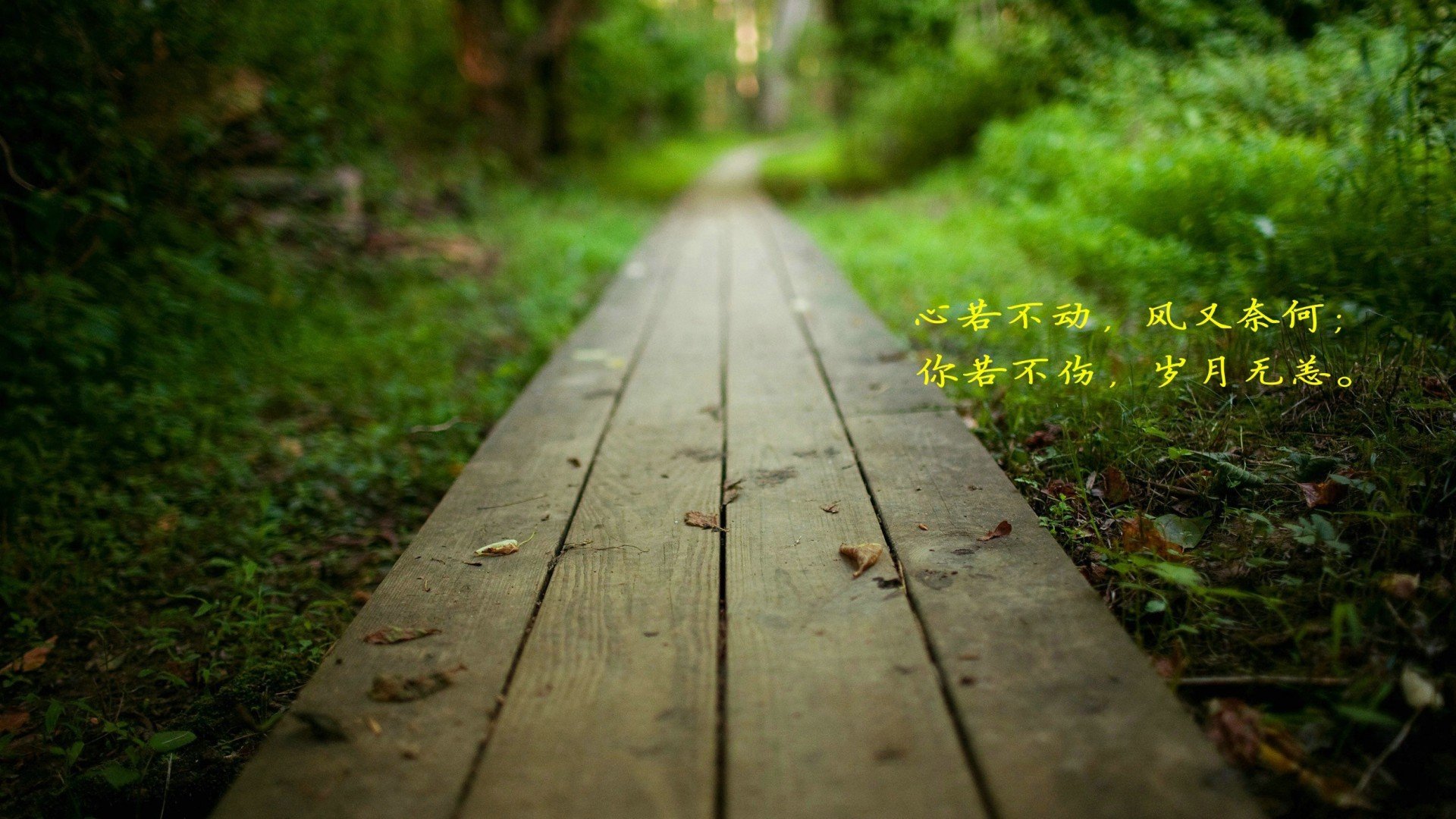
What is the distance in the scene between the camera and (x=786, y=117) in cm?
3497

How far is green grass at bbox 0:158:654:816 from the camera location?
5.90 ft

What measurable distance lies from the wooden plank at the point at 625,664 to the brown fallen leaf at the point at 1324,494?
1.31m

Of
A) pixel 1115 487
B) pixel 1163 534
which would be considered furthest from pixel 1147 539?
pixel 1115 487

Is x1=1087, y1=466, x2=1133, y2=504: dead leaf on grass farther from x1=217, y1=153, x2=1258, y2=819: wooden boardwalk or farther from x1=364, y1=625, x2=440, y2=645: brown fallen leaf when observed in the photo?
x1=364, y1=625, x2=440, y2=645: brown fallen leaf

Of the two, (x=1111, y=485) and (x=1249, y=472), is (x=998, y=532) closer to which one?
(x=1111, y=485)

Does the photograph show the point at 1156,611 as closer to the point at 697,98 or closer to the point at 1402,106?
the point at 1402,106

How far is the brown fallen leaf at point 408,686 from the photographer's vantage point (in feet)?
4.35

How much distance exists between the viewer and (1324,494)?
1781mm

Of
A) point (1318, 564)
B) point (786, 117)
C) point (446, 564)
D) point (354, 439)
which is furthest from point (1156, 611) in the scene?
point (786, 117)

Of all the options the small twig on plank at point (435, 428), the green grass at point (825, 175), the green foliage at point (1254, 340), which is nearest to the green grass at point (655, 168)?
the green grass at point (825, 175)

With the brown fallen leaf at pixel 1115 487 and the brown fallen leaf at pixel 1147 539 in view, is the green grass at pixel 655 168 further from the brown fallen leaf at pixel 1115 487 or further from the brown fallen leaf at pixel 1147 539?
the brown fallen leaf at pixel 1147 539

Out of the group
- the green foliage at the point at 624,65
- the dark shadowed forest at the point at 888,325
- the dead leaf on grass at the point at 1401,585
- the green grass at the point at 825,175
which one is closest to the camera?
the dead leaf on grass at the point at 1401,585

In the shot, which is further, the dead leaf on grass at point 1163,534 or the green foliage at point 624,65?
the green foliage at point 624,65

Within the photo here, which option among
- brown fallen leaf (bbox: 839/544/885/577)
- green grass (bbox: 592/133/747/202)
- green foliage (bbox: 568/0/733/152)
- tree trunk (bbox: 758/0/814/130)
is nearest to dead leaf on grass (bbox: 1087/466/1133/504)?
brown fallen leaf (bbox: 839/544/885/577)
